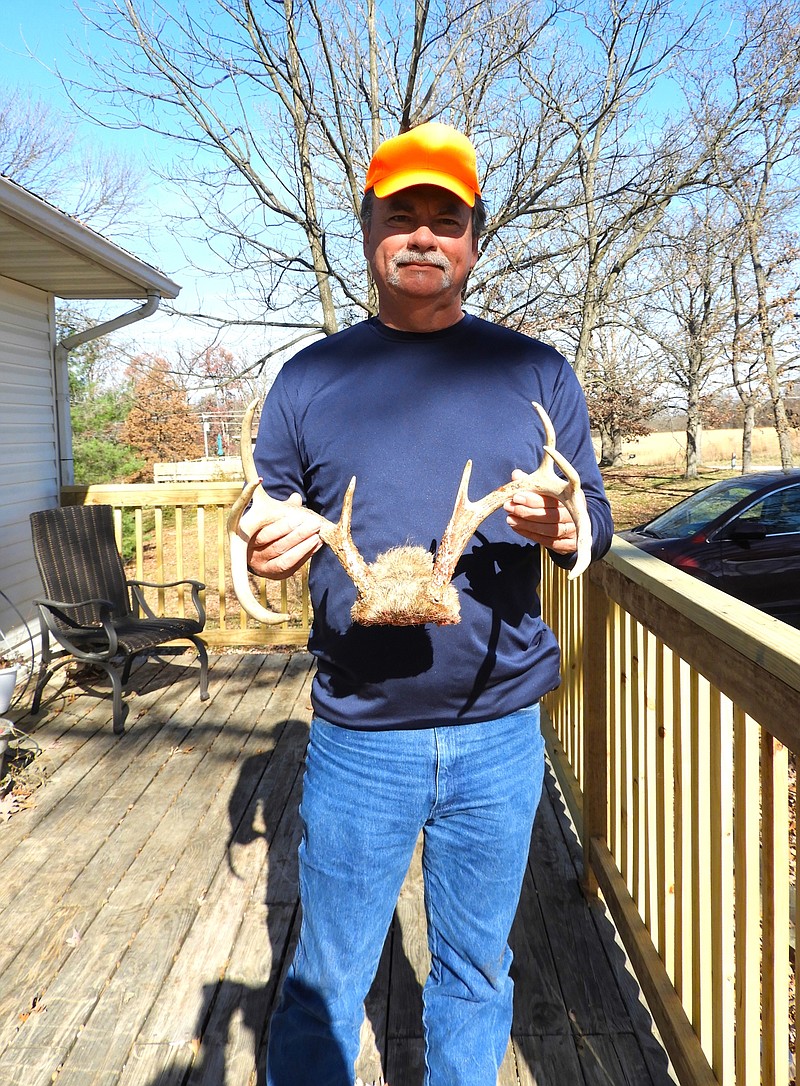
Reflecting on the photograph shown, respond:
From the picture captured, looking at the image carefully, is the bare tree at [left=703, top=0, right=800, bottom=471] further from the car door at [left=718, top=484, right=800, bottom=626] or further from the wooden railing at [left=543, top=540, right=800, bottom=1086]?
the wooden railing at [left=543, top=540, right=800, bottom=1086]

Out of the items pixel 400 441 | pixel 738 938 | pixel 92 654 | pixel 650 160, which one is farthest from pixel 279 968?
pixel 650 160

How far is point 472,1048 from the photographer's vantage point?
1.50 meters

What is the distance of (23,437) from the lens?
→ 5215mm

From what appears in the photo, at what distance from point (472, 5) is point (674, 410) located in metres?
9.66

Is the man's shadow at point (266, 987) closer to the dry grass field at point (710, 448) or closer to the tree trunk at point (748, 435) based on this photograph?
the tree trunk at point (748, 435)

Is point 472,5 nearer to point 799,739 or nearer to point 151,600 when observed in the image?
point 151,600

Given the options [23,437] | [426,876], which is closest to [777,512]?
[23,437]

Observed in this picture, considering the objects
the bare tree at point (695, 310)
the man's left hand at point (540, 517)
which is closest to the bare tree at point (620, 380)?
the bare tree at point (695, 310)

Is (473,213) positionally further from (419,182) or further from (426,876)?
(426,876)

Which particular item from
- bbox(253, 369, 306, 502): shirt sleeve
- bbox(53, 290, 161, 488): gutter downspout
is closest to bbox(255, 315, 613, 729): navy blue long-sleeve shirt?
bbox(253, 369, 306, 502): shirt sleeve

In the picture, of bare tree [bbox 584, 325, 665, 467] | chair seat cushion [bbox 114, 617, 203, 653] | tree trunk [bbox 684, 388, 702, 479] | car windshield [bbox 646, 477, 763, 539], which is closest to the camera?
chair seat cushion [bbox 114, 617, 203, 653]

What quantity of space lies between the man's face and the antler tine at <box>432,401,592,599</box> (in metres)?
0.37

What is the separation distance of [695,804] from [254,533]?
3.59 feet

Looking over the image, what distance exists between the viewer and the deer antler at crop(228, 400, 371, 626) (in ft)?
4.25
